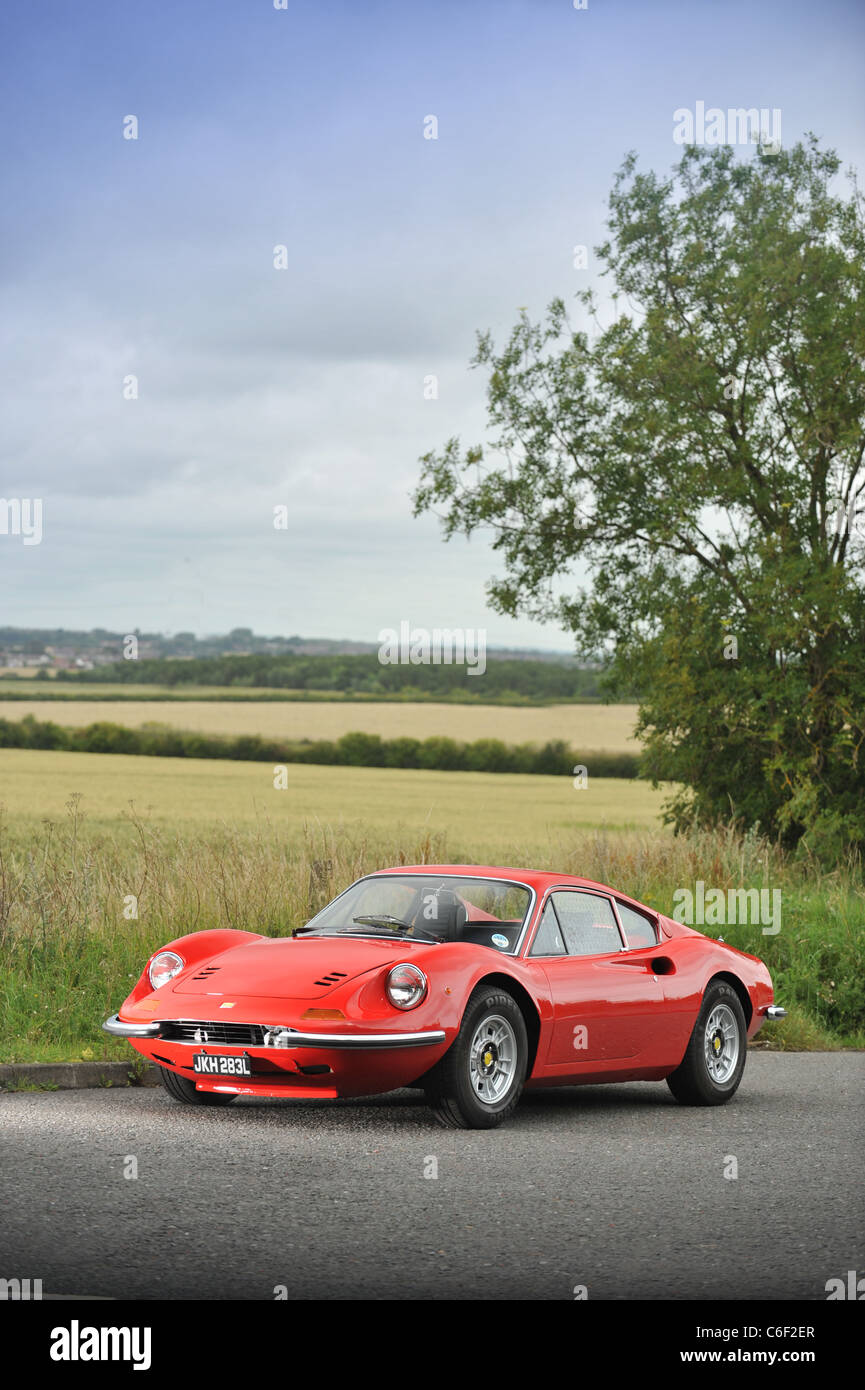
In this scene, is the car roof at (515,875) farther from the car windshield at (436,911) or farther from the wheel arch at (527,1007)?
the wheel arch at (527,1007)

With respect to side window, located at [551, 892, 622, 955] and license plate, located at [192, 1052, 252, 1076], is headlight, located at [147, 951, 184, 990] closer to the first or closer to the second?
license plate, located at [192, 1052, 252, 1076]

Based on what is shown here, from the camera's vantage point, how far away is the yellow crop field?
3928cm

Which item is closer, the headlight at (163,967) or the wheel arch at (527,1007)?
the wheel arch at (527,1007)

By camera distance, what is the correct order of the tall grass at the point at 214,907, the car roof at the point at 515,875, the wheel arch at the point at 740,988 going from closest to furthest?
the car roof at the point at 515,875, the wheel arch at the point at 740,988, the tall grass at the point at 214,907

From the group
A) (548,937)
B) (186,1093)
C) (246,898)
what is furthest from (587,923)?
(246,898)

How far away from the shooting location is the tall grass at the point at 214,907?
482 inches

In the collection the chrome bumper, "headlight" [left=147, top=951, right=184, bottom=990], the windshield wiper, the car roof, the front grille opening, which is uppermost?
the car roof

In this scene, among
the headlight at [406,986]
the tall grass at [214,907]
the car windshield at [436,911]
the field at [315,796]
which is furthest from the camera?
the field at [315,796]

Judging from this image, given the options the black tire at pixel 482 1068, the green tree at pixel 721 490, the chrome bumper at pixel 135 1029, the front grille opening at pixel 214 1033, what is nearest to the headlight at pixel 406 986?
the black tire at pixel 482 1068

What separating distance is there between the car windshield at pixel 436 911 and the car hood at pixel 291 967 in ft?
0.92

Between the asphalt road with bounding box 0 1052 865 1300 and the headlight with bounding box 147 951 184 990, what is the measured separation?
0.76m

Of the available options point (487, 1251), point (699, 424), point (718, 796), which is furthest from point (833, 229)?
point (487, 1251)

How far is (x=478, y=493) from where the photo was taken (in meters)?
33.1
